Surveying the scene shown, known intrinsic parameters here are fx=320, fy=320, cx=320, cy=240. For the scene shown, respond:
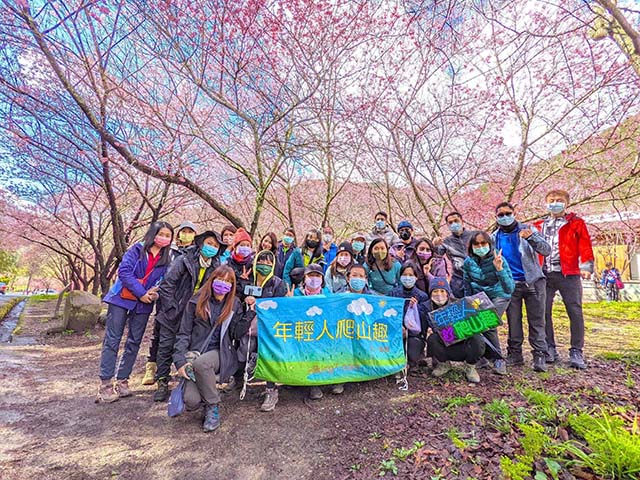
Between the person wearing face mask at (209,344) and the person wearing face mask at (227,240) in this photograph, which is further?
the person wearing face mask at (227,240)

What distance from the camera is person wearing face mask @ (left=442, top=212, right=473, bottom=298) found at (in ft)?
15.9

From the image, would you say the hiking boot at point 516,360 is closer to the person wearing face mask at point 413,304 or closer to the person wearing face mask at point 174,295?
the person wearing face mask at point 413,304

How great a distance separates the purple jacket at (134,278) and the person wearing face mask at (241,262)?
0.92 m

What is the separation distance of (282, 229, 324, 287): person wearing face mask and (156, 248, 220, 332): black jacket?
5.68 feet

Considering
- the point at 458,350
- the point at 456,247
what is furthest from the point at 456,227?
the point at 458,350

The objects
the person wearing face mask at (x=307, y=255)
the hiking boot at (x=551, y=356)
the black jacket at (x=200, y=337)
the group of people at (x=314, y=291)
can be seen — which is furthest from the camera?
Answer: the person wearing face mask at (x=307, y=255)

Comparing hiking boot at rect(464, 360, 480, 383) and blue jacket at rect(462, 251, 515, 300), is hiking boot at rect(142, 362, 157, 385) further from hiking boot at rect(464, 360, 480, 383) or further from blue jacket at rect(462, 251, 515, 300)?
blue jacket at rect(462, 251, 515, 300)

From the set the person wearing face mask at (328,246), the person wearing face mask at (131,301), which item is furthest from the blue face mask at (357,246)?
the person wearing face mask at (131,301)

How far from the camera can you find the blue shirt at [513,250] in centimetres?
415

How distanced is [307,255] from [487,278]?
9.55 ft

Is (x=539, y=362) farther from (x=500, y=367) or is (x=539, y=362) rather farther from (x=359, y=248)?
(x=359, y=248)

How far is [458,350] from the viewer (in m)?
4.04

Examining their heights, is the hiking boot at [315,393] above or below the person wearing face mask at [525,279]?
below

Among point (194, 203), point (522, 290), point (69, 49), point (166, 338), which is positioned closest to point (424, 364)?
point (522, 290)
